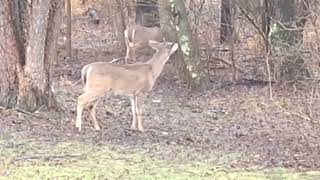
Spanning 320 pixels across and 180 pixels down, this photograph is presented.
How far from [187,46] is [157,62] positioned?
4174 mm

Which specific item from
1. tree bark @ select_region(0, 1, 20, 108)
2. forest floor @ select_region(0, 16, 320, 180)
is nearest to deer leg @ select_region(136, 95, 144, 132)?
forest floor @ select_region(0, 16, 320, 180)

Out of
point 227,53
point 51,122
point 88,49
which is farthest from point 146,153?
point 88,49

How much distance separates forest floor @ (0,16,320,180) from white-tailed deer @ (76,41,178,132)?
0.91 feet

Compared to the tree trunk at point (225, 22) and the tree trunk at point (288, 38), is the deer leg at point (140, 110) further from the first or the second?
the tree trunk at point (225, 22)

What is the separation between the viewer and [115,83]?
445 inches

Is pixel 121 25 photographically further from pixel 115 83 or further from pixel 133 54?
pixel 115 83

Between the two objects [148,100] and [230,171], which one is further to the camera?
[148,100]

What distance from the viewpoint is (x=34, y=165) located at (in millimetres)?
8219

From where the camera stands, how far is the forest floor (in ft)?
26.5

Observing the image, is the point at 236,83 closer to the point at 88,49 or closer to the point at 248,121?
the point at 248,121

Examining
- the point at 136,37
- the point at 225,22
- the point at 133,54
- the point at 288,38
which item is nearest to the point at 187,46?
the point at 225,22

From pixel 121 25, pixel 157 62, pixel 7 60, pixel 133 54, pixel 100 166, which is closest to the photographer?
pixel 100 166

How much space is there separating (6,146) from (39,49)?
92.0 inches

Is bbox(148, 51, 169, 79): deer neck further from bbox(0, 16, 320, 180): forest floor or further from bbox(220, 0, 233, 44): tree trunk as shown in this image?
bbox(220, 0, 233, 44): tree trunk
